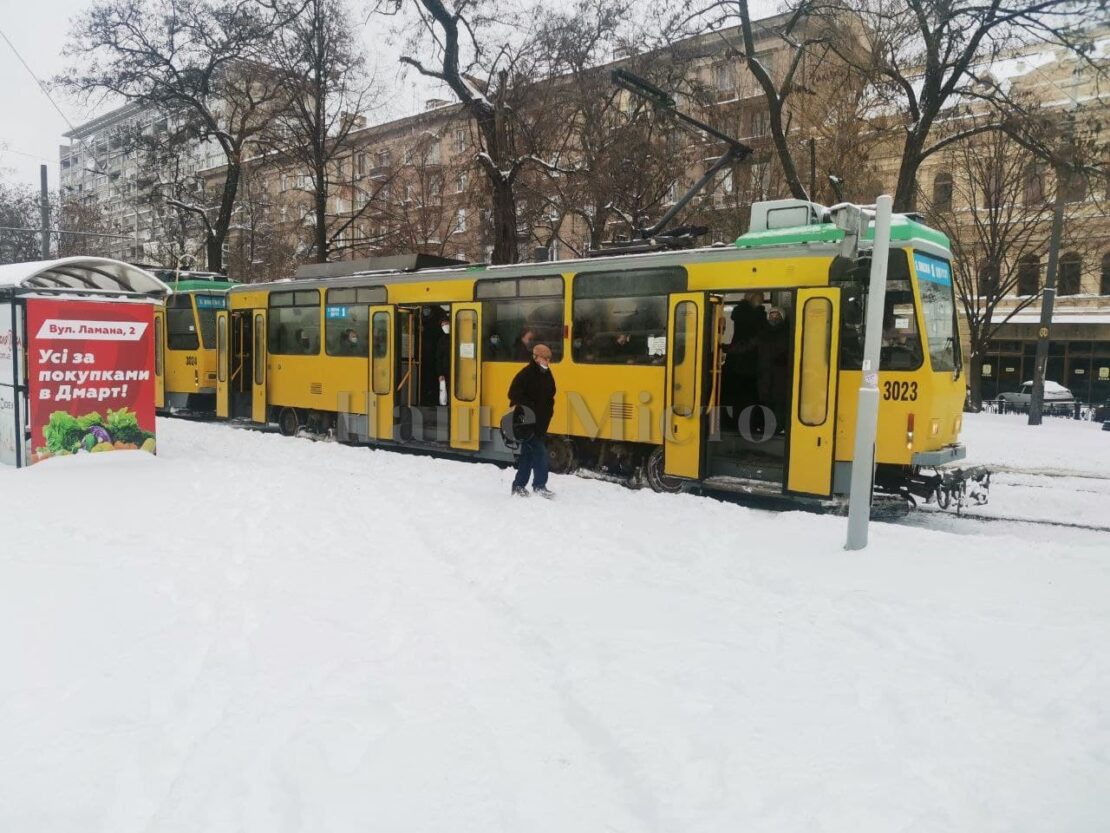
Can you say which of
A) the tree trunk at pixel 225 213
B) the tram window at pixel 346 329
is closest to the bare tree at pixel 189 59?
the tree trunk at pixel 225 213

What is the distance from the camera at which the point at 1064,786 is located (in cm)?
319

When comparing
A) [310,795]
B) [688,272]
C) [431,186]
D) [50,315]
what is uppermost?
[431,186]

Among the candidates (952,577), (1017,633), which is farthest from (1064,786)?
(952,577)

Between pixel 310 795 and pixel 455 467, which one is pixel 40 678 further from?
pixel 455 467

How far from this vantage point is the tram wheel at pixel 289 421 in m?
15.9

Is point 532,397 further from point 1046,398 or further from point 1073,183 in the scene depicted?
point 1046,398

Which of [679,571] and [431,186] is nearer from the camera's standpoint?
[679,571]

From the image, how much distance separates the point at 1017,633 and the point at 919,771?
1.92 metres

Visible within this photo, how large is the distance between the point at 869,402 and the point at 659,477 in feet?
12.7

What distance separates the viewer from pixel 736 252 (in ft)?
30.9

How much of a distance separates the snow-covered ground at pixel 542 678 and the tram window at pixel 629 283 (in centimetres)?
351

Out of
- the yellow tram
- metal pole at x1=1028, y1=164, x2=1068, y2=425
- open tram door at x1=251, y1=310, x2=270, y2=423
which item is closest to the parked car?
metal pole at x1=1028, y1=164, x2=1068, y2=425

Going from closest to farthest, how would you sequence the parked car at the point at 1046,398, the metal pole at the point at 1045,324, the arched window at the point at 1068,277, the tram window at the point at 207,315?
the tram window at the point at 207,315
the metal pole at the point at 1045,324
the parked car at the point at 1046,398
the arched window at the point at 1068,277

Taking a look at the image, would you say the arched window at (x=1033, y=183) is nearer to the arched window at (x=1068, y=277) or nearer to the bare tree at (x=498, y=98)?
the arched window at (x=1068, y=277)
